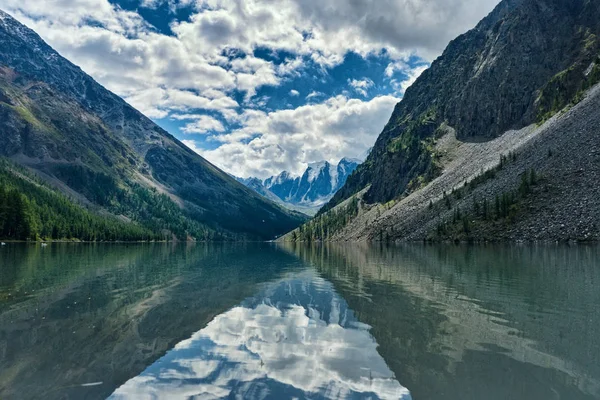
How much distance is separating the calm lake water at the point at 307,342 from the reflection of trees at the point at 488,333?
82 millimetres

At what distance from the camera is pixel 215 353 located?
1828cm

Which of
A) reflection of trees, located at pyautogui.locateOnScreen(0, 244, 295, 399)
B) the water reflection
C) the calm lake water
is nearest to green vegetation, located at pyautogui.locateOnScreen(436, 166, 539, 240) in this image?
the calm lake water

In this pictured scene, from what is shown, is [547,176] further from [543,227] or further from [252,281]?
[252,281]

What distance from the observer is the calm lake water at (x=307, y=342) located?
1388cm

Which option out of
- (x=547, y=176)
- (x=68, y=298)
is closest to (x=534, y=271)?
(x=68, y=298)

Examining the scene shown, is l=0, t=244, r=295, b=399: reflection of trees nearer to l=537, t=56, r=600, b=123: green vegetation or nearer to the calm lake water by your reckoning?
the calm lake water

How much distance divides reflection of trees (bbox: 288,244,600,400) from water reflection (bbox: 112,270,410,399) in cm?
137

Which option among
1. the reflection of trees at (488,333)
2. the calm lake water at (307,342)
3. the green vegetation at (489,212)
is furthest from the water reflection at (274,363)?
the green vegetation at (489,212)

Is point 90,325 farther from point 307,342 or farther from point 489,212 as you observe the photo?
point 489,212

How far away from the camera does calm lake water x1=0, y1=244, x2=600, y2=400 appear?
45.5ft

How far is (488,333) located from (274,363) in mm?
11182

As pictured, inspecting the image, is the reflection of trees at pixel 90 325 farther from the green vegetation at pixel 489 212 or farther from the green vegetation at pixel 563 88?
the green vegetation at pixel 563 88

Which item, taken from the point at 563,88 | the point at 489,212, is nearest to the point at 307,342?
the point at 489,212

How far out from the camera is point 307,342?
20203 mm
